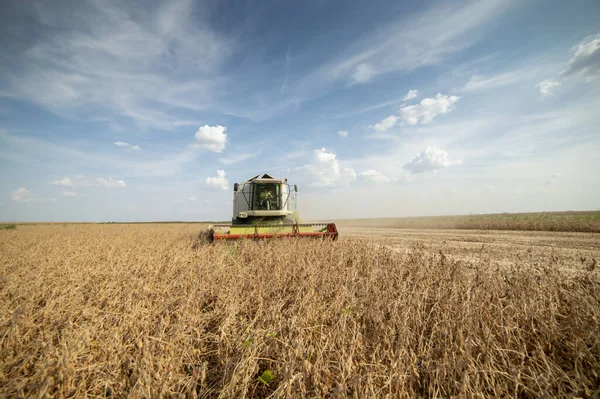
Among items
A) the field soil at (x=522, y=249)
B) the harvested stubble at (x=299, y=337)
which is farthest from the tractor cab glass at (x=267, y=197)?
the harvested stubble at (x=299, y=337)

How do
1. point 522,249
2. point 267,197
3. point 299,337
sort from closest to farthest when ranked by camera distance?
point 299,337, point 522,249, point 267,197

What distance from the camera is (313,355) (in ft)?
6.09

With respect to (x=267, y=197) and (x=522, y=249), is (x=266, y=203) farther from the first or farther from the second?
(x=522, y=249)

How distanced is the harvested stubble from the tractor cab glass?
22.5ft

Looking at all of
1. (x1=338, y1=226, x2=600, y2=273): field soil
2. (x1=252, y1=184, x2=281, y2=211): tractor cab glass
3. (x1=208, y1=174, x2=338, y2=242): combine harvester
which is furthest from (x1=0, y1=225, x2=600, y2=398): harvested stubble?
(x1=252, y1=184, x2=281, y2=211): tractor cab glass

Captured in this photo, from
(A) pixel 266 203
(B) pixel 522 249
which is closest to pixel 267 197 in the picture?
(A) pixel 266 203

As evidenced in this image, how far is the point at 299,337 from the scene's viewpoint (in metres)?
1.86

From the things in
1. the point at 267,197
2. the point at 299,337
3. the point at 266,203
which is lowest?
the point at 299,337

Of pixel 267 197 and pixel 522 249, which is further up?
pixel 267 197

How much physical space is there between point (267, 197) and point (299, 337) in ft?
30.0

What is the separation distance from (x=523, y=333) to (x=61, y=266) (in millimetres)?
6531

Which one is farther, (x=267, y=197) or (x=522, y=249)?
(x=267, y=197)

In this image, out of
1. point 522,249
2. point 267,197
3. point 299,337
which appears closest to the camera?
point 299,337

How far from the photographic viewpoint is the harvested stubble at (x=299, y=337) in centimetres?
155
